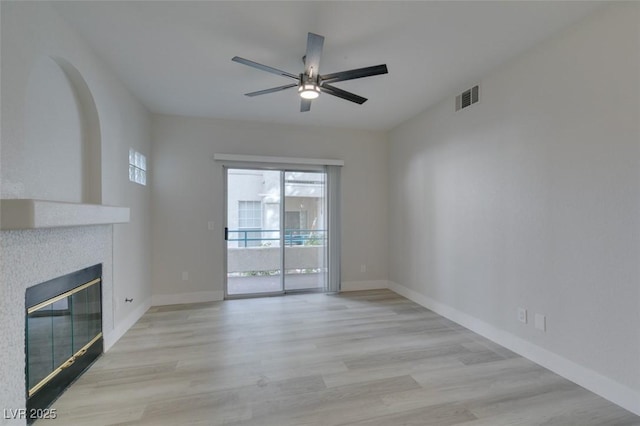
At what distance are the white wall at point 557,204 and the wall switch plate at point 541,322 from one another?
0.13 ft

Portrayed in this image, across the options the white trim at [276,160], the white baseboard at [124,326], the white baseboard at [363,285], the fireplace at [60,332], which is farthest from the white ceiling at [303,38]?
the white baseboard at [363,285]

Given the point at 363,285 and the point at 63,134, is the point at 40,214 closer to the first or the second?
the point at 63,134

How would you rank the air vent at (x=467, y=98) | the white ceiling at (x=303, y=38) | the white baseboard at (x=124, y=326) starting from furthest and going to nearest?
1. the air vent at (x=467, y=98)
2. the white baseboard at (x=124, y=326)
3. the white ceiling at (x=303, y=38)

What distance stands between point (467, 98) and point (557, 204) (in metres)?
1.52

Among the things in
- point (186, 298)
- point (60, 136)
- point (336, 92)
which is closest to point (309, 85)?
point (336, 92)

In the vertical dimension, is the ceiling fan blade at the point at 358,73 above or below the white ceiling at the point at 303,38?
below

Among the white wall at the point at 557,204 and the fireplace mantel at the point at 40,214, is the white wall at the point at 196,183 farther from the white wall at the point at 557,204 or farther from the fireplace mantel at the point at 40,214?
the white wall at the point at 557,204

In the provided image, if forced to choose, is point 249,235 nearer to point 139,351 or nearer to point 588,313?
point 139,351

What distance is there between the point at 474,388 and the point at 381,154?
11.8 ft

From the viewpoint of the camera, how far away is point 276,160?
4.33 meters

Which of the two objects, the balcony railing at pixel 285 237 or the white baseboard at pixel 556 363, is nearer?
the white baseboard at pixel 556 363

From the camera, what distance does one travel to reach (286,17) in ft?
6.74

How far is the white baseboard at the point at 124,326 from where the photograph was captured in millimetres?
2658

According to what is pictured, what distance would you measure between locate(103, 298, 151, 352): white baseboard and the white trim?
2156 millimetres
